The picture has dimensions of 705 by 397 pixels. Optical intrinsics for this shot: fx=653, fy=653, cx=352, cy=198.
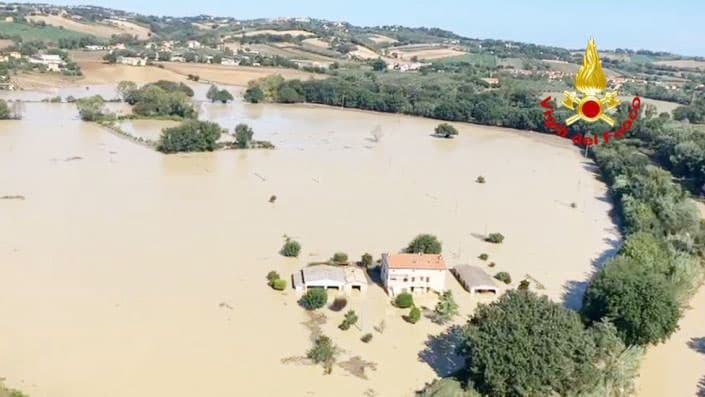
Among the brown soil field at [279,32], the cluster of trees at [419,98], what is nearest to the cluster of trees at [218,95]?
the cluster of trees at [419,98]

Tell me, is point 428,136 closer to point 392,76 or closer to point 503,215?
point 503,215

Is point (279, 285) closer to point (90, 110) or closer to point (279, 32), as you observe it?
point (90, 110)

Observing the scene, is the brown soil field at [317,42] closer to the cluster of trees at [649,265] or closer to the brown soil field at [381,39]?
the brown soil field at [381,39]

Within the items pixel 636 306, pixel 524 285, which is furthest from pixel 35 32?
pixel 636 306

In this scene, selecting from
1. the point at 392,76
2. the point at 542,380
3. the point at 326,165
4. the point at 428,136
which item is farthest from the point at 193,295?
the point at 392,76

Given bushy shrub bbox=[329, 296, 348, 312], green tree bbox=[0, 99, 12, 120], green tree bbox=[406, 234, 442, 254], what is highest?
green tree bbox=[0, 99, 12, 120]

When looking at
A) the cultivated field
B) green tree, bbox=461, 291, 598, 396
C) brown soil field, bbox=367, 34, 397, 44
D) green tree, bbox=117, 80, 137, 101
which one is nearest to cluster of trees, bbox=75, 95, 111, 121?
green tree, bbox=117, 80, 137, 101

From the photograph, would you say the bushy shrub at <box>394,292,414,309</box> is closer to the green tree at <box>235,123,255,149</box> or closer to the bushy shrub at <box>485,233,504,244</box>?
the bushy shrub at <box>485,233,504,244</box>
